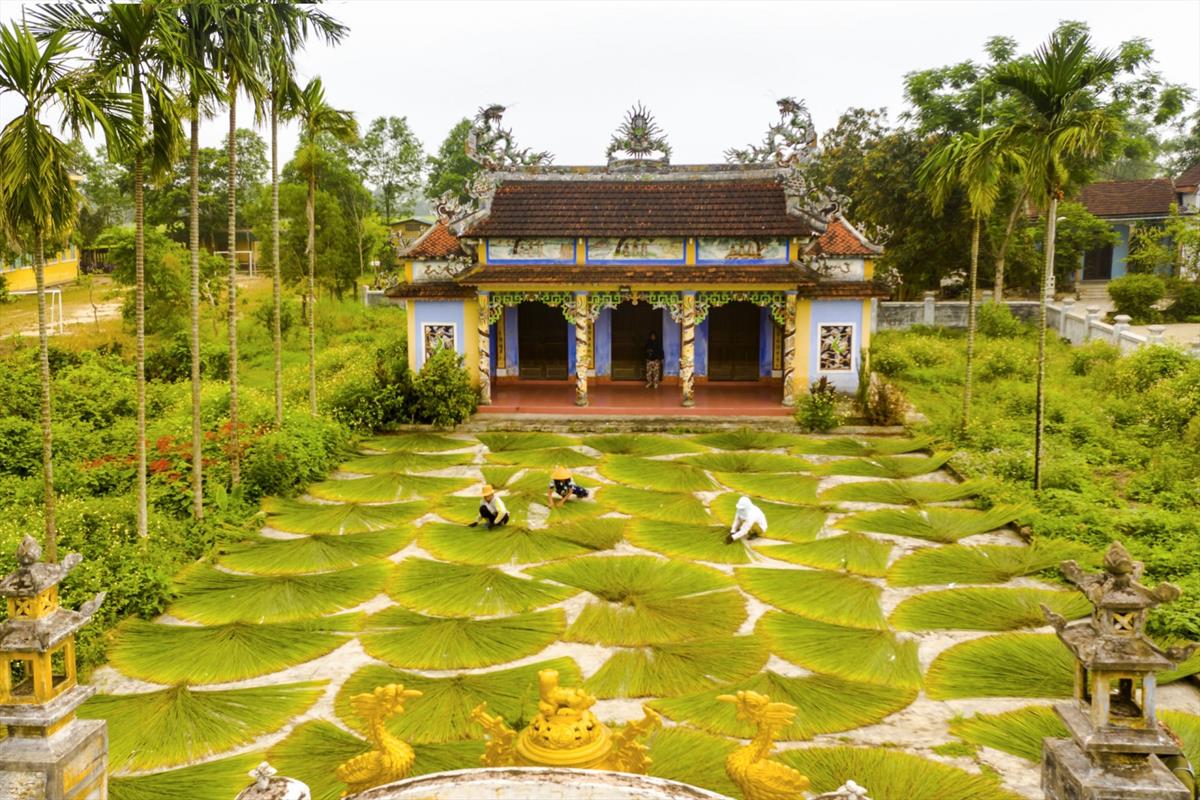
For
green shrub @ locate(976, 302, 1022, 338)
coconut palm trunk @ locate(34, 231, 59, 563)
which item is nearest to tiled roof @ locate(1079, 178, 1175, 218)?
green shrub @ locate(976, 302, 1022, 338)

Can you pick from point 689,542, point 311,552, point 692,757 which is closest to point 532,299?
point 689,542

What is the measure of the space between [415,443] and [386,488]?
2.90 meters

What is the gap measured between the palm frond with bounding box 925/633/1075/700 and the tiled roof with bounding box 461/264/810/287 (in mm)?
9779

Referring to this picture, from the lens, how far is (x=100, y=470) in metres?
12.7

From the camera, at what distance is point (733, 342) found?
64.7ft

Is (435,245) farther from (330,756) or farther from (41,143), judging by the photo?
(330,756)

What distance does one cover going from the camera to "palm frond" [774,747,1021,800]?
569 cm

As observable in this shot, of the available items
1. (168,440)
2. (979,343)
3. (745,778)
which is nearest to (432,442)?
(168,440)

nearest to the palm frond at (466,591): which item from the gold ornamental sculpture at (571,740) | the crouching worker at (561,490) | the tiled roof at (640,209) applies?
the crouching worker at (561,490)

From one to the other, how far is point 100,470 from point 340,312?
1622cm

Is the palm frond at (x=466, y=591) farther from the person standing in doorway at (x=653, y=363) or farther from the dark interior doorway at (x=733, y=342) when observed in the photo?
the dark interior doorway at (x=733, y=342)

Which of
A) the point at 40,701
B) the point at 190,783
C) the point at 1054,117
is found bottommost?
the point at 190,783

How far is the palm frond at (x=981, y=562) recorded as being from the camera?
924 cm

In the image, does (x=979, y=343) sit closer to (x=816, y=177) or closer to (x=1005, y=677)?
(x=816, y=177)
